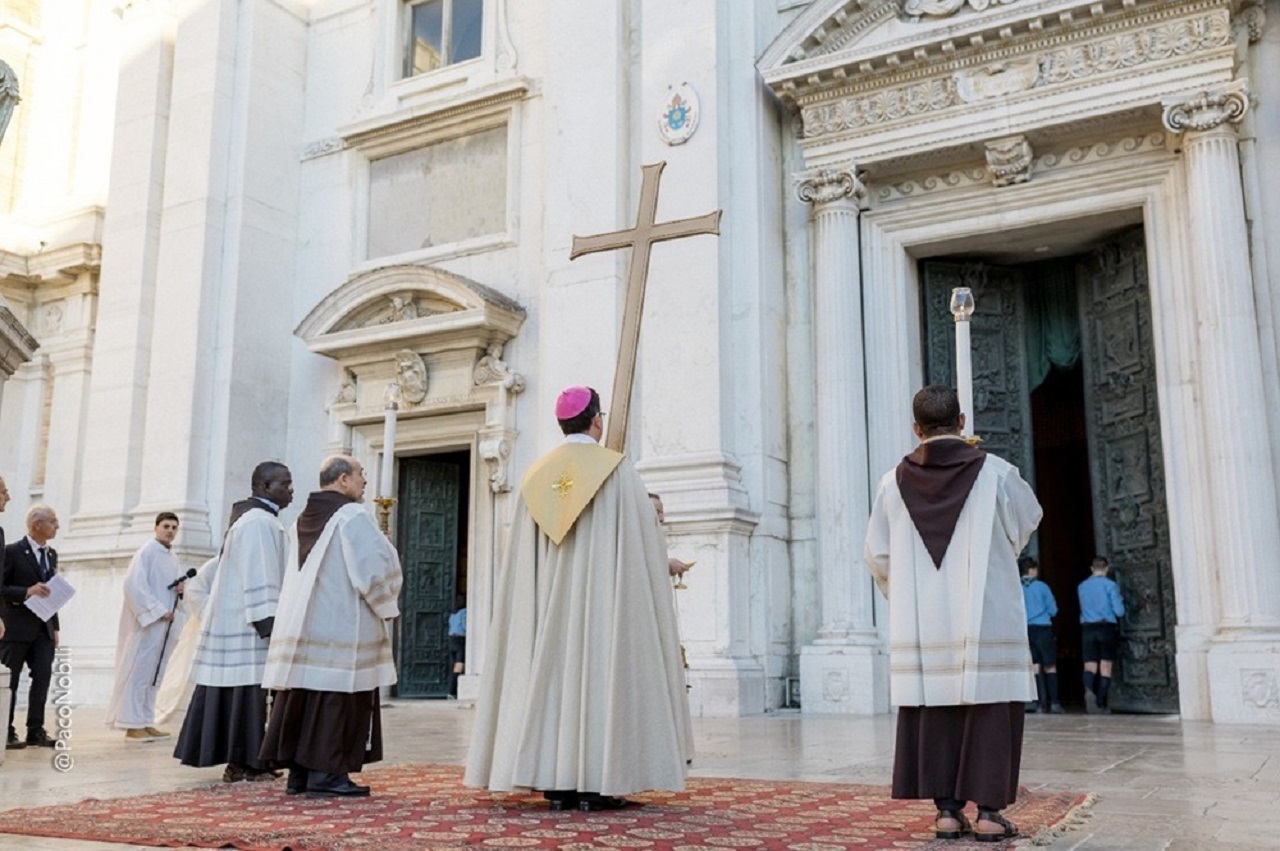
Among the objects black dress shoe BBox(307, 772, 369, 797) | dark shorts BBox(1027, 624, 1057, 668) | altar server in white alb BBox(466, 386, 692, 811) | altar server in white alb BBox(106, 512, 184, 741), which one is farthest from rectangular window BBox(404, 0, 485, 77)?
black dress shoe BBox(307, 772, 369, 797)

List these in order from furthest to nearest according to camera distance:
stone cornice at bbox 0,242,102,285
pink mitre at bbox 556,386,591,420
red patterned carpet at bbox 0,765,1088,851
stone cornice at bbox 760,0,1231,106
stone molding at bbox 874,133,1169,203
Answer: stone cornice at bbox 0,242,102,285 < stone molding at bbox 874,133,1169,203 < stone cornice at bbox 760,0,1231,106 < pink mitre at bbox 556,386,591,420 < red patterned carpet at bbox 0,765,1088,851

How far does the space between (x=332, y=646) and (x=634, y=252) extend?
7.69 ft

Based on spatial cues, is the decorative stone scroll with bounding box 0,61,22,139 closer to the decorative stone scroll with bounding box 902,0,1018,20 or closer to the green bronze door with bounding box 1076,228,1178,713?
the decorative stone scroll with bounding box 902,0,1018,20

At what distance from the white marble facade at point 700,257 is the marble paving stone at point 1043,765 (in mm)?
1535

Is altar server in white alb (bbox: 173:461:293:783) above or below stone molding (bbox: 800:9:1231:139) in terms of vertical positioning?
below

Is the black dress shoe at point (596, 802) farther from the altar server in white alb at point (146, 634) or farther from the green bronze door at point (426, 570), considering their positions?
the green bronze door at point (426, 570)

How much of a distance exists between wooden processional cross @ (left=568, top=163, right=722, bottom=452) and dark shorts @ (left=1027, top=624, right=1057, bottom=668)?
7141 millimetres

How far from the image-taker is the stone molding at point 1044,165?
11.1 m

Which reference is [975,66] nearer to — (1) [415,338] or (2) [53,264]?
(1) [415,338]

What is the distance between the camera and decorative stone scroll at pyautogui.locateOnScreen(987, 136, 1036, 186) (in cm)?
1123

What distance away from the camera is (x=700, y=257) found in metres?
11.6

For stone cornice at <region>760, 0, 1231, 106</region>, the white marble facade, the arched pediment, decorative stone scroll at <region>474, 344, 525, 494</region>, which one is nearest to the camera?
the white marble facade

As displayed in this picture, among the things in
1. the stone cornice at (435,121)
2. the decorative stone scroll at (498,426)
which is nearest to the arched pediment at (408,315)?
the decorative stone scroll at (498,426)

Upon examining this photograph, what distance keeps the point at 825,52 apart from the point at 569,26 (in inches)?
115
